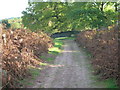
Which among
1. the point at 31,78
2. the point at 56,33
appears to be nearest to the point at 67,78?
the point at 31,78

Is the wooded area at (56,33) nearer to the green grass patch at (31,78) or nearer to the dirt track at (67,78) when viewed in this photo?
the green grass patch at (31,78)

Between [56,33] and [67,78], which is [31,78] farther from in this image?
[56,33]

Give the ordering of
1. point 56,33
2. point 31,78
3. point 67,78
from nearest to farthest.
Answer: point 67,78
point 31,78
point 56,33

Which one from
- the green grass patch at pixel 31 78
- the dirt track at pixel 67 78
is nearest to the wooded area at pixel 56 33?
the green grass patch at pixel 31 78

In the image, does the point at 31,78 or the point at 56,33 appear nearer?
the point at 31,78

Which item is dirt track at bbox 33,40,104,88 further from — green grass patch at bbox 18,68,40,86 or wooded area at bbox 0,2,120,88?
wooded area at bbox 0,2,120,88

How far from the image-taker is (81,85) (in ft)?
26.2

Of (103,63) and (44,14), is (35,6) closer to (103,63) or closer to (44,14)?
(44,14)

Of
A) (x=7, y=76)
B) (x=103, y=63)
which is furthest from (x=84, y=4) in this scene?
(x=7, y=76)

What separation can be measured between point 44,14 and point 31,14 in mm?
5097

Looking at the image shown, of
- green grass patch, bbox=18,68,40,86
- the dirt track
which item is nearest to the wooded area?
green grass patch, bbox=18,68,40,86

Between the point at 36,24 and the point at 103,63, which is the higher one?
the point at 36,24

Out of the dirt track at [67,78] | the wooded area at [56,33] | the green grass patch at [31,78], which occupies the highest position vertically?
the wooded area at [56,33]

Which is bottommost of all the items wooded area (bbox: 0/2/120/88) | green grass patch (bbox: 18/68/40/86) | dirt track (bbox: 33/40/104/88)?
dirt track (bbox: 33/40/104/88)
